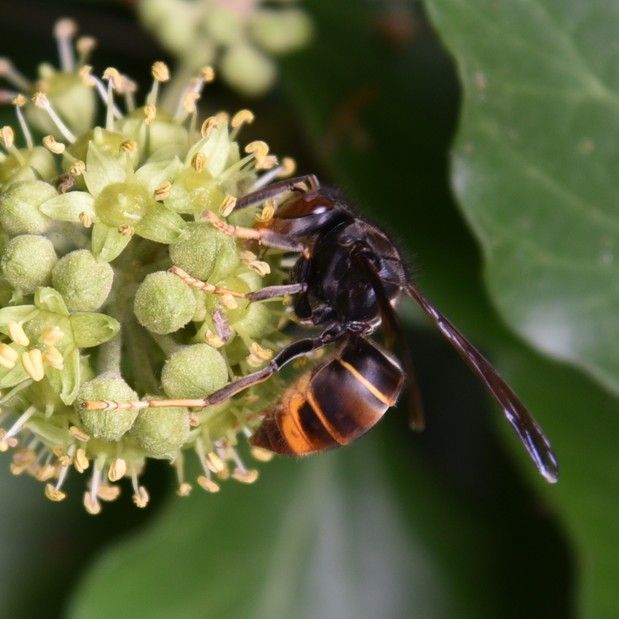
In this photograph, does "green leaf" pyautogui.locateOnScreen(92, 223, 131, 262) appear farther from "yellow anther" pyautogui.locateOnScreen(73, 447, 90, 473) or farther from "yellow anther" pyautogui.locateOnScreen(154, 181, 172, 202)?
"yellow anther" pyautogui.locateOnScreen(73, 447, 90, 473)

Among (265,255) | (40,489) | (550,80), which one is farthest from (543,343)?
(40,489)

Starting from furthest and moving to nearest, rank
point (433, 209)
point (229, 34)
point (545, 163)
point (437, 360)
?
point (437, 360), point (433, 209), point (229, 34), point (545, 163)

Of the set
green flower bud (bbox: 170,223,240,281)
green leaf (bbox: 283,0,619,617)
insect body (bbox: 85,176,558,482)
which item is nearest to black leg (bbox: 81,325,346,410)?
insect body (bbox: 85,176,558,482)

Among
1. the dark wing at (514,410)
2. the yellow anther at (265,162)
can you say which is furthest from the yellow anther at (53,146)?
the dark wing at (514,410)

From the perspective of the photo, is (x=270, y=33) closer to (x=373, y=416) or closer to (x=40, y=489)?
(x=373, y=416)

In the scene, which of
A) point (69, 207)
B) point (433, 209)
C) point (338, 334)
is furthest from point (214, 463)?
point (433, 209)

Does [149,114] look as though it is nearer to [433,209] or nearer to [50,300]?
[50,300]
